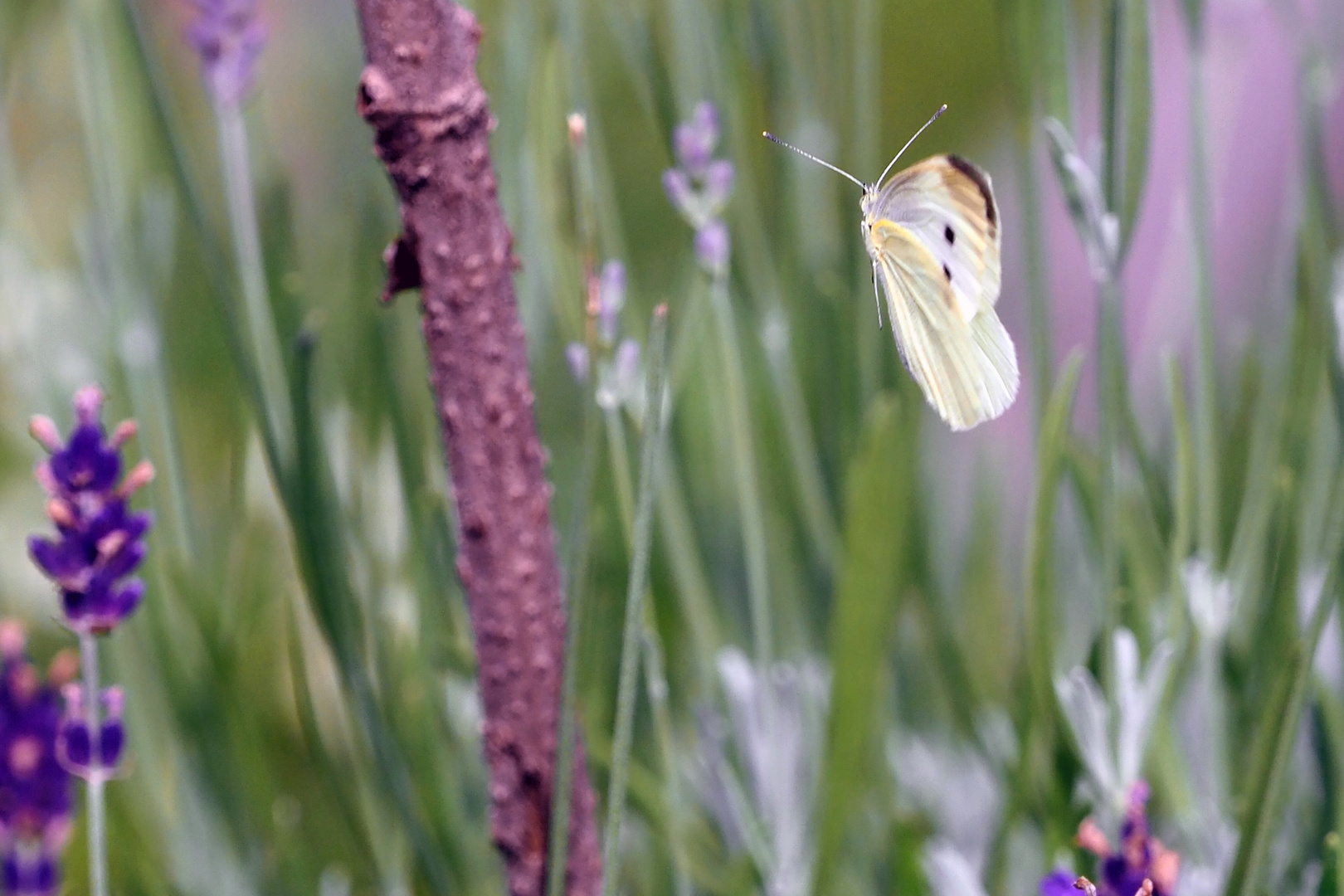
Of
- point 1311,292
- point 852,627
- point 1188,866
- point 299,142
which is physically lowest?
point 1188,866

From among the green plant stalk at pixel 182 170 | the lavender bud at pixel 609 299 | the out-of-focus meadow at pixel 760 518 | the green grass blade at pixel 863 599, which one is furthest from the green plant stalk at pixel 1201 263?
the green plant stalk at pixel 182 170

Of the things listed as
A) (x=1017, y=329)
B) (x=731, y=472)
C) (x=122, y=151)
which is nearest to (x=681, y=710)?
(x=731, y=472)

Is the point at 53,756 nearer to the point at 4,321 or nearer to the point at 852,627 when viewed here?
the point at 852,627

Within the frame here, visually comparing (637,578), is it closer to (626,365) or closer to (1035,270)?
(626,365)

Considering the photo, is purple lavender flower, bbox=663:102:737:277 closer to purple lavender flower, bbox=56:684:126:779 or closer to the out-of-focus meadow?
the out-of-focus meadow

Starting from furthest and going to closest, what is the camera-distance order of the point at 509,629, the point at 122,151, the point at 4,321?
the point at 4,321 < the point at 122,151 < the point at 509,629

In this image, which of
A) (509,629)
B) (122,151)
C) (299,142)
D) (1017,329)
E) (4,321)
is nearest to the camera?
(509,629)
